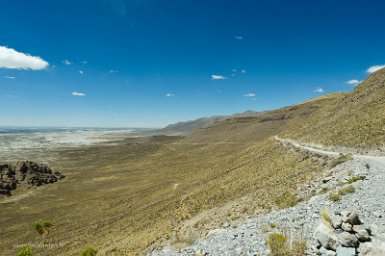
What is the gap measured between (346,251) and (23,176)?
343ft

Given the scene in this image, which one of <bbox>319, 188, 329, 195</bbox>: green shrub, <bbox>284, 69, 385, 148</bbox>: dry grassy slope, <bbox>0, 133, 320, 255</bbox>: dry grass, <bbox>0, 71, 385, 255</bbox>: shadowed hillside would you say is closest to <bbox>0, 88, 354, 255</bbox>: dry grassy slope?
<bbox>0, 133, 320, 255</bbox>: dry grass

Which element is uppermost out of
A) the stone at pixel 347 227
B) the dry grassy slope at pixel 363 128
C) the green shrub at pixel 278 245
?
the dry grassy slope at pixel 363 128

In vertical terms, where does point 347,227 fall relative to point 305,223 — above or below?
above

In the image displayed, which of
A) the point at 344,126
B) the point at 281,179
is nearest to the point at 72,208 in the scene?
the point at 281,179

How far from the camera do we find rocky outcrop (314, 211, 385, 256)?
385 inches

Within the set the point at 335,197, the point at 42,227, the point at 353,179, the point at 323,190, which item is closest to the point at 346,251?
the point at 335,197

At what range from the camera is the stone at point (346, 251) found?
9.73 meters

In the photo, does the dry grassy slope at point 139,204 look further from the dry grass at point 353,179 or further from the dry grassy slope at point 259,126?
the dry grassy slope at point 259,126

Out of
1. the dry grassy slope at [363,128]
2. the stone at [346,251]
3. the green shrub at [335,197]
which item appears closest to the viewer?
the stone at [346,251]

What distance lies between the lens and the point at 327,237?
10523mm

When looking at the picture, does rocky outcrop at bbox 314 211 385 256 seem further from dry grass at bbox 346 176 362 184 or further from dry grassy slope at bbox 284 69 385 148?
dry grassy slope at bbox 284 69 385 148

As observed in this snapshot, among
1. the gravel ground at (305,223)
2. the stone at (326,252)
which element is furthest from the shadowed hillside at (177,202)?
the stone at (326,252)

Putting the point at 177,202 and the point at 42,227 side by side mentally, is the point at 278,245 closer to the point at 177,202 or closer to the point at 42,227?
the point at 177,202

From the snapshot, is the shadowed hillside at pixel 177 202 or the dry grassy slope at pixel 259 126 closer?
the shadowed hillside at pixel 177 202
